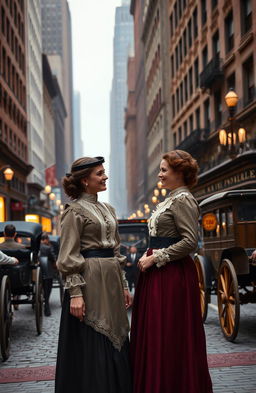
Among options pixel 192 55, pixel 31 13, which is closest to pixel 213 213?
pixel 192 55

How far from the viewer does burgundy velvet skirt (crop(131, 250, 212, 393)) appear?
4.23m

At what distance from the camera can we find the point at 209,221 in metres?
10.1

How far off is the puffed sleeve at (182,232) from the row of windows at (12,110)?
35350 millimetres

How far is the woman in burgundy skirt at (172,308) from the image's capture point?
4.24 meters

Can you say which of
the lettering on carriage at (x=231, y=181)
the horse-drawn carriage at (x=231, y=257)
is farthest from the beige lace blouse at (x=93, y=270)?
the lettering on carriage at (x=231, y=181)

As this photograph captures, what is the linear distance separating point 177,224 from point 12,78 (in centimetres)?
4176

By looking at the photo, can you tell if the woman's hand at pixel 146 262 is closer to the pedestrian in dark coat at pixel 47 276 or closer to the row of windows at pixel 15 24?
the pedestrian in dark coat at pixel 47 276

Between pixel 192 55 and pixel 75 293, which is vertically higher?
pixel 192 55

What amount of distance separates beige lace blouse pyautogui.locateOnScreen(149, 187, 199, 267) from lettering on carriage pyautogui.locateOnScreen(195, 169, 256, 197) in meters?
19.6

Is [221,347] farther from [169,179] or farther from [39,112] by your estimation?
[39,112]

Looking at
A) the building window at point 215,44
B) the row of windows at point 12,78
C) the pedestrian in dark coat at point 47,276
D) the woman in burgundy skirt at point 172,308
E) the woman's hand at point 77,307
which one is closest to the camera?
the woman's hand at point 77,307

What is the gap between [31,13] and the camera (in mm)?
61500

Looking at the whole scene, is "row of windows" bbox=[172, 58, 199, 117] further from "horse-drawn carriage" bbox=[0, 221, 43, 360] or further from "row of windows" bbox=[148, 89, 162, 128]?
"horse-drawn carriage" bbox=[0, 221, 43, 360]

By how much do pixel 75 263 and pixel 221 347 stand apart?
433cm
